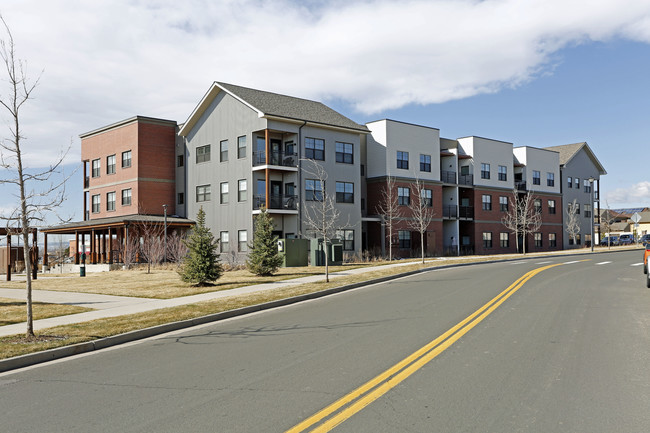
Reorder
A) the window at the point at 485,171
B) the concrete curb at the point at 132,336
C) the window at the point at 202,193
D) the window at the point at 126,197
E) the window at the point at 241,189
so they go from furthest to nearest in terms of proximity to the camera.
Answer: the window at the point at 485,171 → the window at the point at 126,197 → the window at the point at 202,193 → the window at the point at 241,189 → the concrete curb at the point at 132,336

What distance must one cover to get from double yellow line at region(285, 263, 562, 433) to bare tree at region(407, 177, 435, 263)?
34.6 meters

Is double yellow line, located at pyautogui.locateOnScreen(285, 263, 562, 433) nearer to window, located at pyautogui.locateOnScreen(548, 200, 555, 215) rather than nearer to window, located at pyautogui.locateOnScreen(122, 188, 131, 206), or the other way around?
window, located at pyautogui.locateOnScreen(122, 188, 131, 206)

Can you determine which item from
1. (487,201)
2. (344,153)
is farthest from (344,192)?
(487,201)

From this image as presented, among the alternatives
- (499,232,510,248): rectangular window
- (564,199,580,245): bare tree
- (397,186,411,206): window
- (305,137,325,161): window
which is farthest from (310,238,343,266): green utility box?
(564,199,580,245): bare tree

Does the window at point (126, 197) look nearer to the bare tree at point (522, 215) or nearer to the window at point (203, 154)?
the window at point (203, 154)

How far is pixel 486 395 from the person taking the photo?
6180mm

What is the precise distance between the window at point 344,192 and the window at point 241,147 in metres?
7.24

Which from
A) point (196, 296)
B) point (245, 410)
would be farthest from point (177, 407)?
point (196, 296)

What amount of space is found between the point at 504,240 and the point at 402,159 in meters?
18.3

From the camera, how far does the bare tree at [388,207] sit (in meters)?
43.4

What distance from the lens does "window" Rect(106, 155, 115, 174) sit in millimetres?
45769

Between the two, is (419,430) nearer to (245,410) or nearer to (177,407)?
(245,410)

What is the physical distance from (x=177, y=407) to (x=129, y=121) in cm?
4131

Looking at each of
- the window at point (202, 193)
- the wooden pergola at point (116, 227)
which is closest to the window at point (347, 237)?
the window at point (202, 193)
